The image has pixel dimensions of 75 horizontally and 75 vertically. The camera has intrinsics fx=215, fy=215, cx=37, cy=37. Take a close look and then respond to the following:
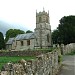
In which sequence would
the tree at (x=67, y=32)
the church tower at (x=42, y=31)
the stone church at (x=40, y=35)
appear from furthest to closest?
the stone church at (x=40, y=35) → the church tower at (x=42, y=31) → the tree at (x=67, y=32)

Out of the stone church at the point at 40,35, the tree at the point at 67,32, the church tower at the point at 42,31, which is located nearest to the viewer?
the tree at the point at 67,32

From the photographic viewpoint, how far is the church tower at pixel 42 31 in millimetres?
69375

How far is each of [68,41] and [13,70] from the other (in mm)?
54198

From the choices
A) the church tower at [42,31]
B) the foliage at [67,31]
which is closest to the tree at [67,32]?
the foliage at [67,31]

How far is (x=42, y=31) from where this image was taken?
70.2 m

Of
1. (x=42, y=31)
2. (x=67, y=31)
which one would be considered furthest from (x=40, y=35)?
(x=67, y=31)

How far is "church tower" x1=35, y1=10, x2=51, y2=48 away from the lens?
69.4m

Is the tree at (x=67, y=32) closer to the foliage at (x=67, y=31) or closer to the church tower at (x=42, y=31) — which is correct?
the foliage at (x=67, y=31)

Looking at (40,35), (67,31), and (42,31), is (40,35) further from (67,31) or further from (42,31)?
(67,31)

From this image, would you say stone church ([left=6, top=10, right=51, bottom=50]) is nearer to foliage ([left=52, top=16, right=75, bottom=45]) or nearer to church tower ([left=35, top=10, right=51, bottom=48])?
church tower ([left=35, top=10, right=51, bottom=48])

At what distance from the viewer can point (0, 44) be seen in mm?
71125

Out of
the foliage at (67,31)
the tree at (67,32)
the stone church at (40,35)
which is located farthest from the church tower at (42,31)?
the tree at (67,32)

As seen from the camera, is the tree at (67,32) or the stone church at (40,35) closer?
the tree at (67,32)

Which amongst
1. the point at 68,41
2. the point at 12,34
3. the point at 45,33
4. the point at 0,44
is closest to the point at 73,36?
the point at 68,41
